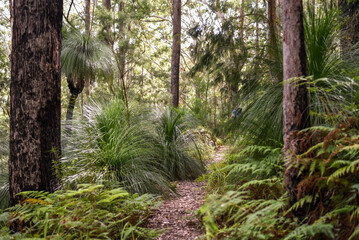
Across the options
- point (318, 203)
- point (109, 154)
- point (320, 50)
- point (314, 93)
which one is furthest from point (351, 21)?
point (109, 154)

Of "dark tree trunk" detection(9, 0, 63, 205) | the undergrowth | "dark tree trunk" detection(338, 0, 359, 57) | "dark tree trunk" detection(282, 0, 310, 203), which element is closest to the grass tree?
"dark tree trunk" detection(9, 0, 63, 205)

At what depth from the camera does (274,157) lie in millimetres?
2861

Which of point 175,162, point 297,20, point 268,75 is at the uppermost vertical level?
point 297,20

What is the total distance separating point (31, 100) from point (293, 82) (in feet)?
8.64

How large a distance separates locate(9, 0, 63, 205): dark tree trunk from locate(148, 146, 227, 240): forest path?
4.34 ft

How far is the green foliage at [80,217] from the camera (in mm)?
2285

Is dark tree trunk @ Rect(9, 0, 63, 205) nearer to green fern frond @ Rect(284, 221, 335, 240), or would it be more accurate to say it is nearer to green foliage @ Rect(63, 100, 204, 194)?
green foliage @ Rect(63, 100, 204, 194)

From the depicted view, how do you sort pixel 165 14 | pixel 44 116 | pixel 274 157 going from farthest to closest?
pixel 165 14, pixel 44 116, pixel 274 157

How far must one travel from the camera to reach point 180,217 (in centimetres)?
334

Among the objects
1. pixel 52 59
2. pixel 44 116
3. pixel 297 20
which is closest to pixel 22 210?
pixel 44 116

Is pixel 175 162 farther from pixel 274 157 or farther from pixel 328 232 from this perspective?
pixel 328 232

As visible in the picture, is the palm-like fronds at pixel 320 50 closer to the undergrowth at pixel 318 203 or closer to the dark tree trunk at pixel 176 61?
the undergrowth at pixel 318 203

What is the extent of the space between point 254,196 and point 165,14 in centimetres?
2086

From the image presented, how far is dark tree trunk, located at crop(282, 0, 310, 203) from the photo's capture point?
2266 millimetres
